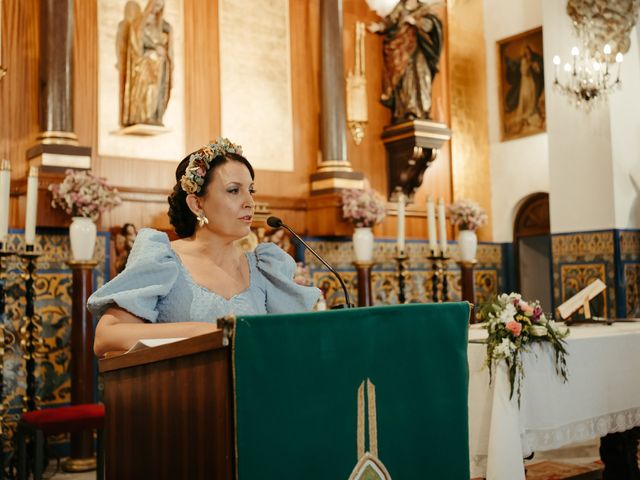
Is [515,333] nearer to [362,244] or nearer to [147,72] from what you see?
[362,244]

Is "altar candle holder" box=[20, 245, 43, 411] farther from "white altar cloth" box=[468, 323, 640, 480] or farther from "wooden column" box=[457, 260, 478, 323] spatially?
"wooden column" box=[457, 260, 478, 323]

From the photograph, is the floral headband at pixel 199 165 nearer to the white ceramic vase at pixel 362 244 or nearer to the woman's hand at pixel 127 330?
the woman's hand at pixel 127 330

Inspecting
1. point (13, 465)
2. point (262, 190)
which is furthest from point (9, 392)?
point (262, 190)

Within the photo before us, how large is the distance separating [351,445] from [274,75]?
18.8 feet

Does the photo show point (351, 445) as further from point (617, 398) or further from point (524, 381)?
point (617, 398)

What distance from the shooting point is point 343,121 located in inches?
285

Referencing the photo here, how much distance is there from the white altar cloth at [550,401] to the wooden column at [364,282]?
283 cm

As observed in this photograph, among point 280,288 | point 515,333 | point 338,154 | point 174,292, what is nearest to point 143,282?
point 174,292

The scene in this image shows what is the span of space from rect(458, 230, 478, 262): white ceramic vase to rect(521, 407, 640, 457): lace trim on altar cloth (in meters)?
3.49

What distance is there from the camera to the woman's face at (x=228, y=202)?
2486 millimetres

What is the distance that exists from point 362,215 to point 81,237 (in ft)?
8.20

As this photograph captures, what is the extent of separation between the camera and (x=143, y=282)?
232 centimetres

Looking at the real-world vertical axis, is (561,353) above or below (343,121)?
below

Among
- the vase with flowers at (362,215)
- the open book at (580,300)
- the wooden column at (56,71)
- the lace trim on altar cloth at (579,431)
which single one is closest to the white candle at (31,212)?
the wooden column at (56,71)
